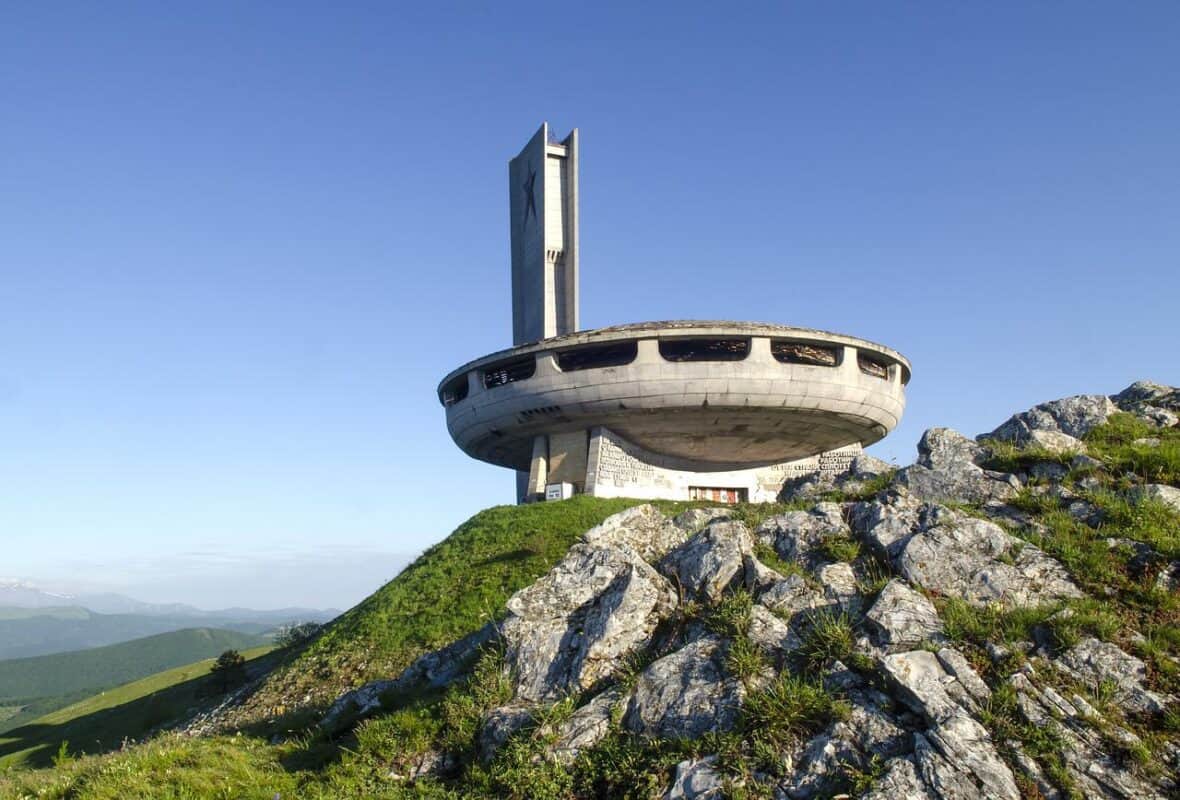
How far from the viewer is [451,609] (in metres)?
23.9

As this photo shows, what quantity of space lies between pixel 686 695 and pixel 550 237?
126 feet

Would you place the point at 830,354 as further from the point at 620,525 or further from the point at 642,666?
the point at 642,666

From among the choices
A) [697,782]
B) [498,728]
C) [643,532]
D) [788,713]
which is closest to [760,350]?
[643,532]

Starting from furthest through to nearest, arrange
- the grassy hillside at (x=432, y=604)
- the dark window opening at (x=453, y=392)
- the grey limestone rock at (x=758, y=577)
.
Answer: the dark window opening at (x=453, y=392) → the grassy hillside at (x=432, y=604) → the grey limestone rock at (x=758, y=577)

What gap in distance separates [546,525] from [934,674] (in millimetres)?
20814

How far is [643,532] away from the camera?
14.7 m

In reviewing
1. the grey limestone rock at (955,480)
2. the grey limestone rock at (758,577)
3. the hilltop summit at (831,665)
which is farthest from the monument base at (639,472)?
the grey limestone rock at (758,577)

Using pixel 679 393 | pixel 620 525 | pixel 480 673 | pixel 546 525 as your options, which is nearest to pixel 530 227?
pixel 679 393

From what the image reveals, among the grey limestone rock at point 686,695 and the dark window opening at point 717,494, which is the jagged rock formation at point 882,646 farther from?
the dark window opening at point 717,494

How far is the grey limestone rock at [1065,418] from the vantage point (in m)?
18.7

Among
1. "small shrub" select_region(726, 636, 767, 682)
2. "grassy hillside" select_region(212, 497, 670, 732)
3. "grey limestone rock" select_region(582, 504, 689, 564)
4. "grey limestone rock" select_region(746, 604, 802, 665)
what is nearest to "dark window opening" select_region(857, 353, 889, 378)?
"grassy hillside" select_region(212, 497, 670, 732)

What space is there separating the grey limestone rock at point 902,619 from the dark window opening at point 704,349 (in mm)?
22668

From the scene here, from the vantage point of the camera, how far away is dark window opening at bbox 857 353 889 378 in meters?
35.4

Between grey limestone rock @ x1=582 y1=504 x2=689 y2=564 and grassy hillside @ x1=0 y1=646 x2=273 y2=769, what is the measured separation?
18368 millimetres
